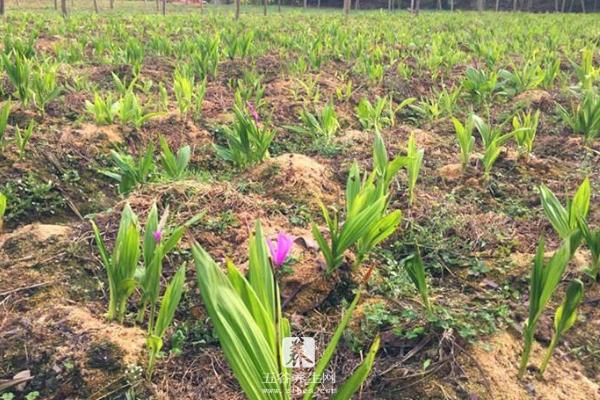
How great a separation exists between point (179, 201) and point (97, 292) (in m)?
0.67

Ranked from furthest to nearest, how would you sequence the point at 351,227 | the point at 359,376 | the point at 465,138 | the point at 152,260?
the point at 465,138
the point at 351,227
the point at 152,260
the point at 359,376

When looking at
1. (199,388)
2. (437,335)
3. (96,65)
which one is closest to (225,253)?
(199,388)

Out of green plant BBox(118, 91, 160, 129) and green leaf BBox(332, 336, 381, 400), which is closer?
green leaf BBox(332, 336, 381, 400)

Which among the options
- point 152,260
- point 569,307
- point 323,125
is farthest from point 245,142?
point 569,307

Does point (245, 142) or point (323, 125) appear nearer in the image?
point (245, 142)

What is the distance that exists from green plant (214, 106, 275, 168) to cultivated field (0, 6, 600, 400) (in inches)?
0.5

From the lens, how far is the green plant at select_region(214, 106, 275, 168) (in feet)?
9.86

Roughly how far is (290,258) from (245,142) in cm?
110

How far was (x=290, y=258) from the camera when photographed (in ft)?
6.93

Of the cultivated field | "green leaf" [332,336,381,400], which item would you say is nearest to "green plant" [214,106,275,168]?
the cultivated field

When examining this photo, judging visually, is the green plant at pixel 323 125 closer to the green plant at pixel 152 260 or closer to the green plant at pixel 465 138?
the green plant at pixel 465 138
